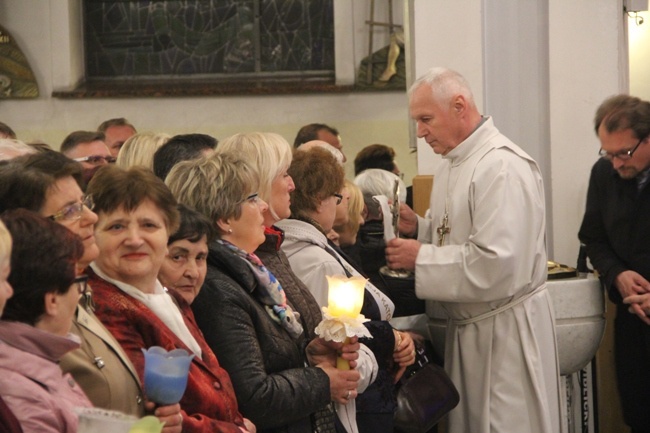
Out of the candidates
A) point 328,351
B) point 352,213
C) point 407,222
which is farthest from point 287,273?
point 407,222

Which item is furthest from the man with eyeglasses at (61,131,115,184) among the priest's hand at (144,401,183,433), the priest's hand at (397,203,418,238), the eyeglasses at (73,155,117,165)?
the priest's hand at (144,401,183,433)

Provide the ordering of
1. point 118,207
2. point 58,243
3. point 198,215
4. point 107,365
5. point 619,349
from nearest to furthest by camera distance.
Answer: point 58,243 → point 107,365 → point 118,207 → point 198,215 → point 619,349

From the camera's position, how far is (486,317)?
18.2 ft

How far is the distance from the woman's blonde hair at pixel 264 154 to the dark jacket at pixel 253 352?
46 centimetres

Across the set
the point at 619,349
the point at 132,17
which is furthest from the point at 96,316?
the point at 132,17

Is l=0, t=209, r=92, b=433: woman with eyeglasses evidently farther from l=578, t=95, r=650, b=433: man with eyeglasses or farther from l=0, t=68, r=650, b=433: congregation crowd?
l=578, t=95, r=650, b=433: man with eyeglasses

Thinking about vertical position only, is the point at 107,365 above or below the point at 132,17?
below

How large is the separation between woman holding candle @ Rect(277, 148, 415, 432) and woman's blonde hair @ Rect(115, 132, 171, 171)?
85cm

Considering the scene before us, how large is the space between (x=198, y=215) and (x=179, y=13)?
10167 mm

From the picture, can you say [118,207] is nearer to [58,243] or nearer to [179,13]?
[58,243]

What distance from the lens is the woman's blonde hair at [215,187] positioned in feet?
12.5

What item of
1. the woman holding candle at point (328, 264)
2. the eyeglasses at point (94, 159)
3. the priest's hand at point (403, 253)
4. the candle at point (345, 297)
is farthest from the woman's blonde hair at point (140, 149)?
the candle at point (345, 297)

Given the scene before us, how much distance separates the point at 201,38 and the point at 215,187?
9.88m

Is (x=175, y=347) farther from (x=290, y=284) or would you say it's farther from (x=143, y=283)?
(x=290, y=284)
